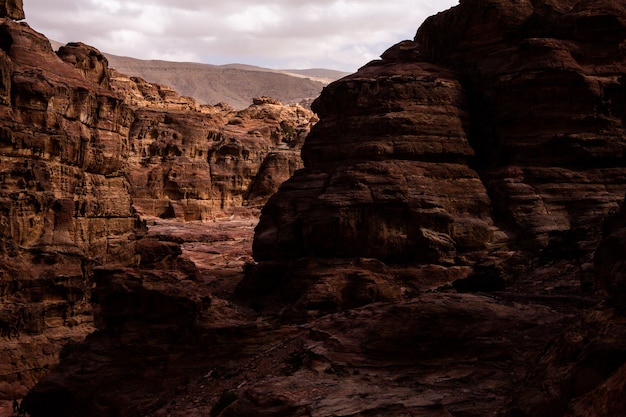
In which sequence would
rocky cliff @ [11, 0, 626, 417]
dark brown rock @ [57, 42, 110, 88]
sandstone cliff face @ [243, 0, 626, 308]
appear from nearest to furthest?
1. rocky cliff @ [11, 0, 626, 417]
2. sandstone cliff face @ [243, 0, 626, 308]
3. dark brown rock @ [57, 42, 110, 88]

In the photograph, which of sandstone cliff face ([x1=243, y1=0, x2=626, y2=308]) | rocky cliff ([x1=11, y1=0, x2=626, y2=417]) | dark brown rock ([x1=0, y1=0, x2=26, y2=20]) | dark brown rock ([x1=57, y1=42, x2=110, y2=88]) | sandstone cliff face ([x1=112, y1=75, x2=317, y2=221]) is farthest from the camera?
sandstone cliff face ([x1=112, y1=75, x2=317, y2=221])

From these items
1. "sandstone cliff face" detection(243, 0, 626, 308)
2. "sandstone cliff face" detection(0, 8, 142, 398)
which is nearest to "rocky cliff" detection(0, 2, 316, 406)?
"sandstone cliff face" detection(0, 8, 142, 398)

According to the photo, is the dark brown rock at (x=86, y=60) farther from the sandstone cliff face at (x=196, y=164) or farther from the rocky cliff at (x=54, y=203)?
the sandstone cliff face at (x=196, y=164)

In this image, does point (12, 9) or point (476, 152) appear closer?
point (12, 9)

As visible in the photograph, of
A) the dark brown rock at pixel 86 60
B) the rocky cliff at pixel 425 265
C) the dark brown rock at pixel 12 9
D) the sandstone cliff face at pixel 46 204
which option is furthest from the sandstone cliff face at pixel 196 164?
the dark brown rock at pixel 12 9

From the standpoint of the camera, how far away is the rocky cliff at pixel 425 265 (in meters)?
12.9

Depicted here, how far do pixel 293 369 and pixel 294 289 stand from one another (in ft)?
46.4

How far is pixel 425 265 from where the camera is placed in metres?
29.7

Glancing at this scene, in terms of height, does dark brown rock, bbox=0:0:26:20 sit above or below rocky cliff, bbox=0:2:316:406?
above

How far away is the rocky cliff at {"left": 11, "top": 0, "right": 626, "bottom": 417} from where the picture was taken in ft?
42.2

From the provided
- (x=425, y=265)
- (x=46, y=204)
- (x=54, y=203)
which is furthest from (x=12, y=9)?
(x=425, y=265)

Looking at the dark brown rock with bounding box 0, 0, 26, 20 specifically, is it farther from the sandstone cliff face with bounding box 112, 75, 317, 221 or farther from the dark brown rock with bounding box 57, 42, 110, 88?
the sandstone cliff face with bounding box 112, 75, 317, 221

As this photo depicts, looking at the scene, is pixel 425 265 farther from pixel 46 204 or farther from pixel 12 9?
pixel 12 9

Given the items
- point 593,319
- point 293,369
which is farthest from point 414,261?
point 593,319
